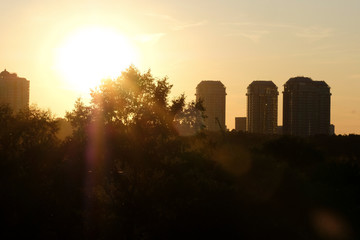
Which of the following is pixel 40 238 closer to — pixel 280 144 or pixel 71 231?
pixel 71 231

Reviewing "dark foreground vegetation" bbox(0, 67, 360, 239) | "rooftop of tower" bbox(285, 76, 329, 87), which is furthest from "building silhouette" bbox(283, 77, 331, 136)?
"dark foreground vegetation" bbox(0, 67, 360, 239)

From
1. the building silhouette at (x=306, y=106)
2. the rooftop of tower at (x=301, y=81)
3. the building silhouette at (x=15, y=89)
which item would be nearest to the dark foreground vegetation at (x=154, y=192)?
the building silhouette at (x=15, y=89)

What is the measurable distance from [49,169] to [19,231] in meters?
7.33

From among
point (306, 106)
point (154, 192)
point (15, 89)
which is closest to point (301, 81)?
point (306, 106)

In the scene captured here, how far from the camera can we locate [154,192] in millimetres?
31359

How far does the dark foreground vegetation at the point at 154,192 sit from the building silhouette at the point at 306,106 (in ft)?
422

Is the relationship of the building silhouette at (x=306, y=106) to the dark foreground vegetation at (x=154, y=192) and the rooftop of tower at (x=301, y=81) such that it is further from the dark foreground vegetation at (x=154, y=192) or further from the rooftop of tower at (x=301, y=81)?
the dark foreground vegetation at (x=154, y=192)

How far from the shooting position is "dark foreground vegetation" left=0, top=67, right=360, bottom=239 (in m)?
30.7

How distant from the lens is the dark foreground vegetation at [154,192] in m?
30.7

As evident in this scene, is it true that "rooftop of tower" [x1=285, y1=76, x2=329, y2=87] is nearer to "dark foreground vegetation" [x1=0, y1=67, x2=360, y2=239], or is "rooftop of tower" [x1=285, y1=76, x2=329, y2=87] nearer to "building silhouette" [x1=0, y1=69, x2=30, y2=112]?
"building silhouette" [x1=0, y1=69, x2=30, y2=112]

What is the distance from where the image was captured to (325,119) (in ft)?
623

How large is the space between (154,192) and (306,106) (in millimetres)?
162224

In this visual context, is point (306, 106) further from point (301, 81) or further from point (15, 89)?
point (15, 89)

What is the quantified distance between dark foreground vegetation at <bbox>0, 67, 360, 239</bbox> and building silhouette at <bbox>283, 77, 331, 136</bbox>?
12857 cm
